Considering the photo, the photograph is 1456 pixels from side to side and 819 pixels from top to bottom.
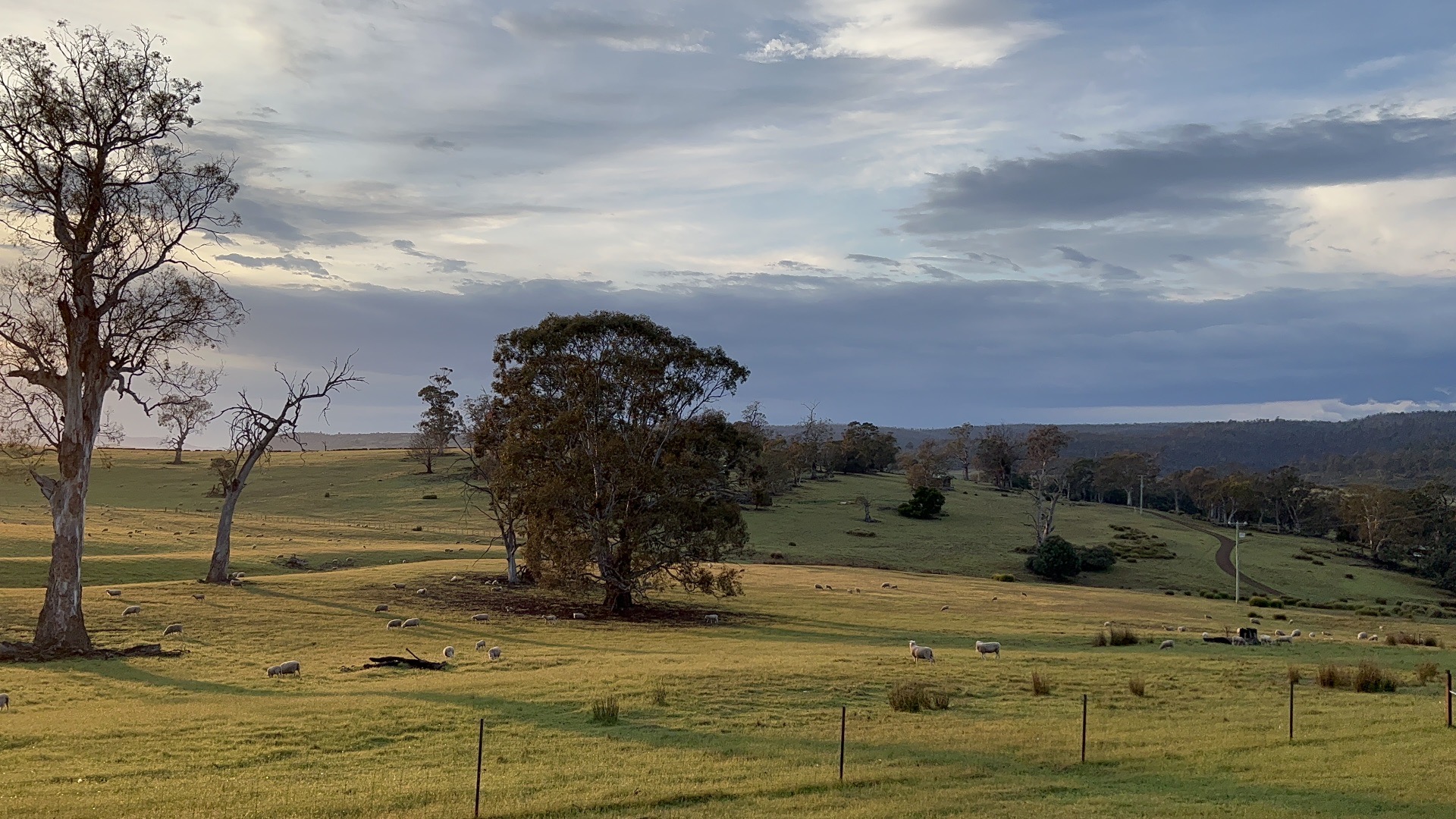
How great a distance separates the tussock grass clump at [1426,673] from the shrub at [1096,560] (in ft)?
192

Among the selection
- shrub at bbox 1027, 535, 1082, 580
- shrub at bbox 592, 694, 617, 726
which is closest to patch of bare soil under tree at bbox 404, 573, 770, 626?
shrub at bbox 592, 694, 617, 726

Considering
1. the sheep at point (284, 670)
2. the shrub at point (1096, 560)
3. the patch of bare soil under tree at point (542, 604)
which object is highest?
the sheep at point (284, 670)

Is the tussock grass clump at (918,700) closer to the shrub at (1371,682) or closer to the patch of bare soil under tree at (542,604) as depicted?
the shrub at (1371,682)

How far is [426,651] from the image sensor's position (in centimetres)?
2838

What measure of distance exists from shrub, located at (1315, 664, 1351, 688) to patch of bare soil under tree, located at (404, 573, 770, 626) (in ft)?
68.5

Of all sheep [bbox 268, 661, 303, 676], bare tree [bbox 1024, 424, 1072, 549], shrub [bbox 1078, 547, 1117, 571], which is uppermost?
bare tree [bbox 1024, 424, 1072, 549]

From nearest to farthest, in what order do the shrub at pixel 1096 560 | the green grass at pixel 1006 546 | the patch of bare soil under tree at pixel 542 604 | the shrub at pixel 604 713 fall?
1. the shrub at pixel 604 713
2. the patch of bare soil under tree at pixel 542 604
3. the green grass at pixel 1006 546
4. the shrub at pixel 1096 560

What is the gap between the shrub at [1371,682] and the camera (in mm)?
23547

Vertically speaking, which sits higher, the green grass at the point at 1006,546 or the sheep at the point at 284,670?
the sheep at the point at 284,670

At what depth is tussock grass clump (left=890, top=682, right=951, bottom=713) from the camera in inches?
800

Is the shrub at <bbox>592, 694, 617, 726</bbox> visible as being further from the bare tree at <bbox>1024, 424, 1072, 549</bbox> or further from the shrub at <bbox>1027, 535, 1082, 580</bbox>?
the bare tree at <bbox>1024, 424, 1072, 549</bbox>

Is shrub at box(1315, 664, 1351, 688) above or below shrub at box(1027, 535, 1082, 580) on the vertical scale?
above

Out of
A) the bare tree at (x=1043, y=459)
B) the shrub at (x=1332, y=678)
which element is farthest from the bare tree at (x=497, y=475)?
the bare tree at (x=1043, y=459)

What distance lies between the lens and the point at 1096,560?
84062 millimetres
